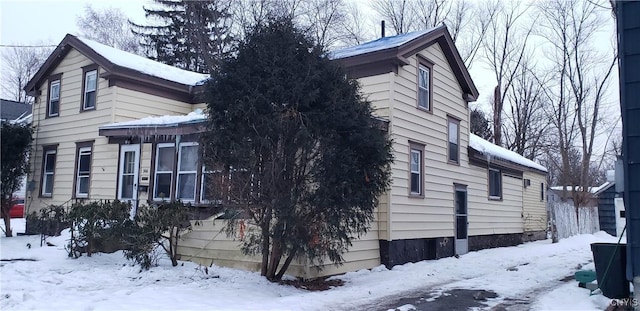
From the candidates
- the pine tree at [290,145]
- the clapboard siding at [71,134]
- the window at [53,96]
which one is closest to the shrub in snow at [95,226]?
the pine tree at [290,145]

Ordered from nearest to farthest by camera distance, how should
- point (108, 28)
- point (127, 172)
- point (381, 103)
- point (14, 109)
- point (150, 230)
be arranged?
point (150, 230)
point (381, 103)
point (127, 172)
point (14, 109)
point (108, 28)

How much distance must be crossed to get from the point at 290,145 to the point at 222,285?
2.57 meters

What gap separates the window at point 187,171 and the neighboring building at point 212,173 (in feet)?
0.08

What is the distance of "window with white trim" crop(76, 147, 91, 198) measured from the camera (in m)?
15.2

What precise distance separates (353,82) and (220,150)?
104 inches

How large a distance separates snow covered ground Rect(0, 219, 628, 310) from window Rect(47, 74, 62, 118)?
576 centimetres

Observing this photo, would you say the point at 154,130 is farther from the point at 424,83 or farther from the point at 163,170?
the point at 424,83

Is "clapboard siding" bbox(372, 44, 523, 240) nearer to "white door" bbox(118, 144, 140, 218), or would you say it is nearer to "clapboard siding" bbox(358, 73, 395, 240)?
"clapboard siding" bbox(358, 73, 395, 240)

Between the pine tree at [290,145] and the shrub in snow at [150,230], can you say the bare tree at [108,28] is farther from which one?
the pine tree at [290,145]

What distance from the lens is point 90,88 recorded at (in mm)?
15797

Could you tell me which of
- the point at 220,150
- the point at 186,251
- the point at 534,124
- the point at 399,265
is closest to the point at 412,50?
the point at 399,265

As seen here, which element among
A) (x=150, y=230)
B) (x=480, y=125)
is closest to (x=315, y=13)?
(x=480, y=125)

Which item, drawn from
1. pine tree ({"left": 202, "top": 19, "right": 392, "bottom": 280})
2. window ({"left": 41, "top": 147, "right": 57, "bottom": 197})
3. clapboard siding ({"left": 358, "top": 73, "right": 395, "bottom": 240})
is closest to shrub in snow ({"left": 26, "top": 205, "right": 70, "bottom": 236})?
window ({"left": 41, "top": 147, "right": 57, "bottom": 197})

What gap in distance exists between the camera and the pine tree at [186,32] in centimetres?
2875
